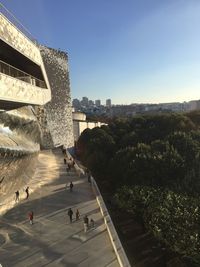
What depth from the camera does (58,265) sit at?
14.4m

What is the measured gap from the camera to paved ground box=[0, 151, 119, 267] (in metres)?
14.8

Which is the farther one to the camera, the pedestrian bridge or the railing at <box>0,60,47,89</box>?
the railing at <box>0,60,47,89</box>

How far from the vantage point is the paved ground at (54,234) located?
14.8m

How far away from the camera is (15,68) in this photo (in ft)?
56.2

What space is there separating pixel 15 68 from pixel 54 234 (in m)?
6.93

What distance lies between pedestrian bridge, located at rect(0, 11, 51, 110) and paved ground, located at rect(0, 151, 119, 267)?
523 centimetres

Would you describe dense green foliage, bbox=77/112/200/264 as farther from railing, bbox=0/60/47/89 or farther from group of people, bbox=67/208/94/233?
railing, bbox=0/60/47/89

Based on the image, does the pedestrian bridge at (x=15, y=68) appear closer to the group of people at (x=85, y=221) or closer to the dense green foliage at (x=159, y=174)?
the group of people at (x=85, y=221)

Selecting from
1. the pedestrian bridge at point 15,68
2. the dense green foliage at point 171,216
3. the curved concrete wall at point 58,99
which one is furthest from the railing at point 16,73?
the curved concrete wall at point 58,99

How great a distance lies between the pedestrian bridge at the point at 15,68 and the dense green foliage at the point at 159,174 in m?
7.60

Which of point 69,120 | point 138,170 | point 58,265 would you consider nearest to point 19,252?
point 58,265

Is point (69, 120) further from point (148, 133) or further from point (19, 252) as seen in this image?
point (19, 252)

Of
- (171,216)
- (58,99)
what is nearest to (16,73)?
(171,216)

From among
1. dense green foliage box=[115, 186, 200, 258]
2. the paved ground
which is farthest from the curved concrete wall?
dense green foliage box=[115, 186, 200, 258]
